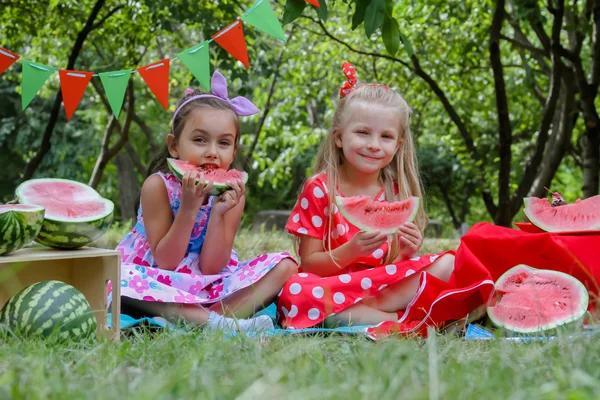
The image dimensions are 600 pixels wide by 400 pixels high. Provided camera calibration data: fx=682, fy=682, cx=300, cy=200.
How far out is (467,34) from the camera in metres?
9.20

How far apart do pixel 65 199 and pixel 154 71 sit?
1183 millimetres

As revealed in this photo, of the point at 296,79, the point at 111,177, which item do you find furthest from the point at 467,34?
the point at 111,177

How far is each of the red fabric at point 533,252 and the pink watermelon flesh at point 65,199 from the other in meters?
1.65

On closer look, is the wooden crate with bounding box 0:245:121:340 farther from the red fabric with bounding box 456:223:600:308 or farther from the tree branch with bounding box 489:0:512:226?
the tree branch with bounding box 489:0:512:226

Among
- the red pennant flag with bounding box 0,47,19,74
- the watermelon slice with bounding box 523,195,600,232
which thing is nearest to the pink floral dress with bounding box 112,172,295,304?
the red pennant flag with bounding box 0,47,19,74

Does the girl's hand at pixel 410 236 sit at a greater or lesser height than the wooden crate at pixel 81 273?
greater

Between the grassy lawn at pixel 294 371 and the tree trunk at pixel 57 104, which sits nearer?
the grassy lawn at pixel 294 371

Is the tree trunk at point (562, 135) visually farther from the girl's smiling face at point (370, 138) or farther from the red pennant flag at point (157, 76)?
the red pennant flag at point (157, 76)

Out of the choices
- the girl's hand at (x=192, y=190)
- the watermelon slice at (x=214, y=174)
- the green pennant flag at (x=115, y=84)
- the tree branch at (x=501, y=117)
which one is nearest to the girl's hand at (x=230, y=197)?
the watermelon slice at (x=214, y=174)

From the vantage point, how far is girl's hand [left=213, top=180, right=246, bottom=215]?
3350 mm

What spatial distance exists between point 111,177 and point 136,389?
60.6ft

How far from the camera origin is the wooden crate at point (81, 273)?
2.71 metres

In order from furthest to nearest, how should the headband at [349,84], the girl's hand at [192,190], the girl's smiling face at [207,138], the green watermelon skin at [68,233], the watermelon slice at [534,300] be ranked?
the headband at [349,84] < the girl's smiling face at [207,138] < the girl's hand at [192,190] < the watermelon slice at [534,300] < the green watermelon skin at [68,233]

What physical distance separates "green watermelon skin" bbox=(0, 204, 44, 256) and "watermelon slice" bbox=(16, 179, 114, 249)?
0.11 metres
